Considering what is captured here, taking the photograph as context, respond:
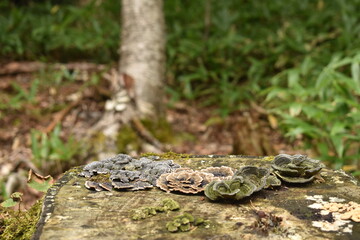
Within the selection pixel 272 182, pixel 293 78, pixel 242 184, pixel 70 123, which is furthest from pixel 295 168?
pixel 70 123

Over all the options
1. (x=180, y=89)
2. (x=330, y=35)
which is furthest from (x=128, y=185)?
(x=330, y=35)

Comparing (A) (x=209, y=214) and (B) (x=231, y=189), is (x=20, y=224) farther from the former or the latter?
(B) (x=231, y=189)

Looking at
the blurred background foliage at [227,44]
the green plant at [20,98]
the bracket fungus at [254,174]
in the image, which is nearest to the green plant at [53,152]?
the green plant at [20,98]

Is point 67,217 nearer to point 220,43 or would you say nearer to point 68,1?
point 220,43

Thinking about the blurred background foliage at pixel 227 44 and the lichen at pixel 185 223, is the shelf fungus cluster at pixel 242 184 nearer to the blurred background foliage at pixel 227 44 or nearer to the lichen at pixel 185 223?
the lichen at pixel 185 223

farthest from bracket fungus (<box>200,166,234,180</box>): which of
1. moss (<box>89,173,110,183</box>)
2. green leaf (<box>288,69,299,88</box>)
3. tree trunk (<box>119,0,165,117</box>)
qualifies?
green leaf (<box>288,69,299,88</box>)

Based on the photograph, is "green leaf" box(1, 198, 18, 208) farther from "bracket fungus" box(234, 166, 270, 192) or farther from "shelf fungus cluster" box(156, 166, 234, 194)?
"bracket fungus" box(234, 166, 270, 192)
